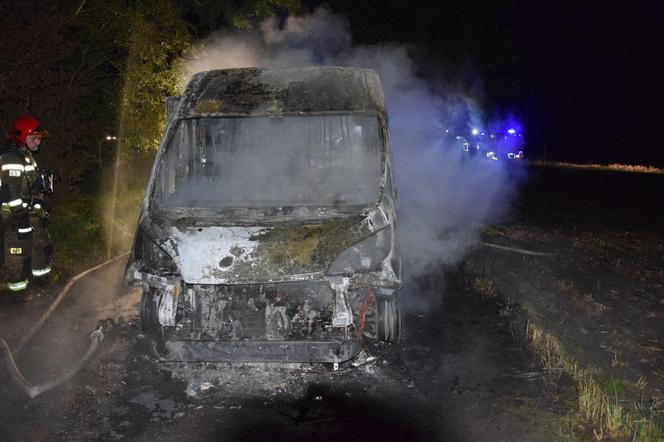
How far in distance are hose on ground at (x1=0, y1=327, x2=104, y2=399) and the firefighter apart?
1759 millimetres

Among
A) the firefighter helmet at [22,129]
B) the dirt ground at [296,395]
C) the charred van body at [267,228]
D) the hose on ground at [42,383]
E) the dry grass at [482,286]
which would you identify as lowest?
the dirt ground at [296,395]

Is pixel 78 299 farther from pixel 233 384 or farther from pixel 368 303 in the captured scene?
pixel 368 303

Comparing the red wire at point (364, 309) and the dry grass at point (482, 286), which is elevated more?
the red wire at point (364, 309)

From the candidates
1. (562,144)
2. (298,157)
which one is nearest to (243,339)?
(298,157)

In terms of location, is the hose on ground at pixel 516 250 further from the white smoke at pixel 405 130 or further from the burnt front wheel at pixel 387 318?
the burnt front wheel at pixel 387 318

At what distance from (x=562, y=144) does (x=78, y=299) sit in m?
71.8

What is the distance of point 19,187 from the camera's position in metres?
6.40

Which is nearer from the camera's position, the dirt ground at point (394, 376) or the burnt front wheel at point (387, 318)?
the dirt ground at point (394, 376)

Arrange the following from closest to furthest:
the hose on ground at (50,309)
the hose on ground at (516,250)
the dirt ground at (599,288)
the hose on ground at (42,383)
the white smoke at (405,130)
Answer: the hose on ground at (42,383)
the dirt ground at (599,288)
the hose on ground at (50,309)
the hose on ground at (516,250)
the white smoke at (405,130)

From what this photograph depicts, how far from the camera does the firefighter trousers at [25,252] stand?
6500 millimetres

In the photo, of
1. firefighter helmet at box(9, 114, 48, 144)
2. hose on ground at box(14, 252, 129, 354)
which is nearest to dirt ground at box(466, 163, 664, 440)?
hose on ground at box(14, 252, 129, 354)

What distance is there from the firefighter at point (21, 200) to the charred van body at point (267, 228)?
2.00m

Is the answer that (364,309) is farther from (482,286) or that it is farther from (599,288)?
(599,288)

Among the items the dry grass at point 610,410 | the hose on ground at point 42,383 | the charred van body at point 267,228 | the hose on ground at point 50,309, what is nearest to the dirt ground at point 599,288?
the dry grass at point 610,410
